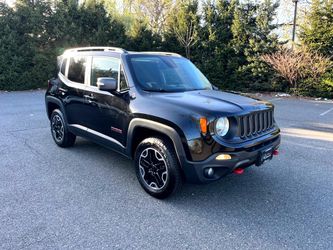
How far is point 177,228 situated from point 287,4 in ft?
65.4

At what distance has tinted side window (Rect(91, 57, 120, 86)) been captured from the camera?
422cm

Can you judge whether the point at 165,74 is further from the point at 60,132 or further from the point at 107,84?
the point at 60,132

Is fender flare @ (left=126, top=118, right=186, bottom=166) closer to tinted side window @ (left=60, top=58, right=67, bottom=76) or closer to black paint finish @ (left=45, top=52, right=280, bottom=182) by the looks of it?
black paint finish @ (left=45, top=52, right=280, bottom=182)

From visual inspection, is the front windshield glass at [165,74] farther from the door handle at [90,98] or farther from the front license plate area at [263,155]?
the front license plate area at [263,155]

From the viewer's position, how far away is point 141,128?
3766mm

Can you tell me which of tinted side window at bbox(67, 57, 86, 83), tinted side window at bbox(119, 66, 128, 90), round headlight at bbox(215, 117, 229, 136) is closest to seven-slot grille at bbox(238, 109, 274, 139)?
round headlight at bbox(215, 117, 229, 136)

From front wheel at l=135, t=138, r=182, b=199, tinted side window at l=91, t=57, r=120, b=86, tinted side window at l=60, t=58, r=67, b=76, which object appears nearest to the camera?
front wheel at l=135, t=138, r=182, b=199

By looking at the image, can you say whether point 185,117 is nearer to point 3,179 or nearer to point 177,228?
point 177,228

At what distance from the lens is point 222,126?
329 centimetres

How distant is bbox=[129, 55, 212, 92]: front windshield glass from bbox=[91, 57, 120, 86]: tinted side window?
0.27 metres

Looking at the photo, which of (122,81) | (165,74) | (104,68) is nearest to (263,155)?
(165,74)

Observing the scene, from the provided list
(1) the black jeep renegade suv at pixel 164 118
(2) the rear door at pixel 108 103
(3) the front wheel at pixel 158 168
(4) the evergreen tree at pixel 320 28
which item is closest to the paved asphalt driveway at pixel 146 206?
(3) the front wheel at pixel 158 168

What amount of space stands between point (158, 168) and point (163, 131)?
0.50 meters

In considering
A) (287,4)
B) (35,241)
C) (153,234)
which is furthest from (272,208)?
(287,4)
